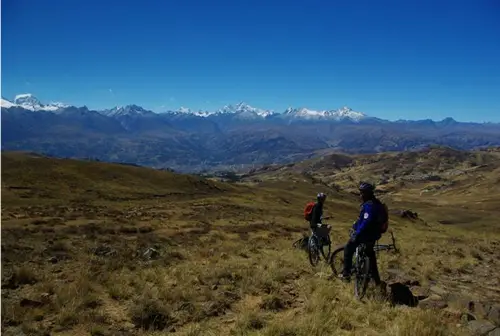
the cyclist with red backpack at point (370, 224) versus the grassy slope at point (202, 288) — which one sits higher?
the cyclist with red backpack at point (370, 224)

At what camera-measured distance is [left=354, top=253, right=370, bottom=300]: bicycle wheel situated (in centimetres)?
1127

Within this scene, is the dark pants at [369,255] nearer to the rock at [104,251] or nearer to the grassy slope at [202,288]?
the grassy slope at [202,288]

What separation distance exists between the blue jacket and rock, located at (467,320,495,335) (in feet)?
9.84

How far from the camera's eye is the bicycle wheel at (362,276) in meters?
11.3

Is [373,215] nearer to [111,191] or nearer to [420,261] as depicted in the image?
[420,261]

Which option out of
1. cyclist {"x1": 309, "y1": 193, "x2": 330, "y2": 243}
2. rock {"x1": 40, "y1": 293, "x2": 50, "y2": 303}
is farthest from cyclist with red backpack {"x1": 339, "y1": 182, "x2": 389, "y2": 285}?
rock {"x1": 40, "y1": 293, "x2": 50, "y2": 303}

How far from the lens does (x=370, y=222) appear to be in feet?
37.4

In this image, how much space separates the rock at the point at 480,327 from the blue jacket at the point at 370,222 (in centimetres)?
300

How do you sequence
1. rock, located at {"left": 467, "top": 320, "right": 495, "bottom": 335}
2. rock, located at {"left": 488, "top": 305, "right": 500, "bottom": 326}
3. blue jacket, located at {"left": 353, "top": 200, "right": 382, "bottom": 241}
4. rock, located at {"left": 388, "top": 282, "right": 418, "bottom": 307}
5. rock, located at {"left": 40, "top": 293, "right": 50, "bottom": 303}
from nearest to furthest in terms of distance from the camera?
rock, located at {"left": 467, "top": 320, "right": 495, "bottom": 335} → rock, located at {"left": 488, "top": 305, "right": 500, "bottom": 326} → rock, located at {"left": 40, "top": 293, "right": 50, "bottom": 303} → rock, located at {"left": 388, "top": 282, "right": 418, "bottom": 307} → blue jacket, located at {"left": 353, "top": 200, "right": 382, "bottom": 241}

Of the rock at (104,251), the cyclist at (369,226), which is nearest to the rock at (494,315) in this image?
the cyclist at (369,226)

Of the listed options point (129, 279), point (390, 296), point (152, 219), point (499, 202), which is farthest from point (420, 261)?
point (499, 202)

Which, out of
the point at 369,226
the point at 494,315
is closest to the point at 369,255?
the point at 369,226

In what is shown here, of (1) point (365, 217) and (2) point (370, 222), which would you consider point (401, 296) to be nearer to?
(2) point (370, 222)

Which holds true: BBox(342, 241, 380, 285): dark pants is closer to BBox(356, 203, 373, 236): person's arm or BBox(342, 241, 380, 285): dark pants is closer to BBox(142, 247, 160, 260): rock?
BBox(356, 203, 373, 236): person's arm
